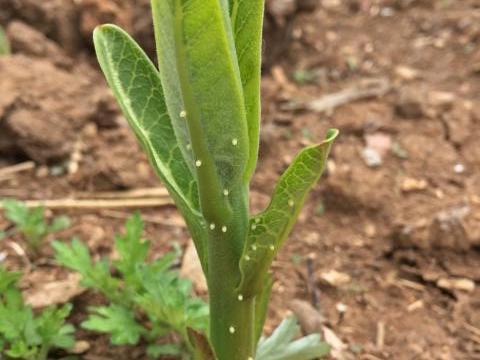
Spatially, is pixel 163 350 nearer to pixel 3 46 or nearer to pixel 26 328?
pixel 26 328

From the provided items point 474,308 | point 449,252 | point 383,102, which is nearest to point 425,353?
point 474,308

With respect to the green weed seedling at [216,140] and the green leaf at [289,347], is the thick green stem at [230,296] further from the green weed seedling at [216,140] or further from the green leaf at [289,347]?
the green leaf at [289,347]

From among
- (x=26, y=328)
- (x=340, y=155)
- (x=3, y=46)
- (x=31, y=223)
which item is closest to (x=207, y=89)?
(x=26, y=328)

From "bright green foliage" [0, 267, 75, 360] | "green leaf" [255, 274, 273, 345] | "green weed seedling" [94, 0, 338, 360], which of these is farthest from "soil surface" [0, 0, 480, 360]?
"green weed seedling" [94, 0, 338, 360]

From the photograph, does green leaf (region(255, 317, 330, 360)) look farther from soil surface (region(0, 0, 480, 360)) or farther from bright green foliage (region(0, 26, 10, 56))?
bright green foliage (region(0, 26, 10, 56))

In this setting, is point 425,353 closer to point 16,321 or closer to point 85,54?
point 16,321
